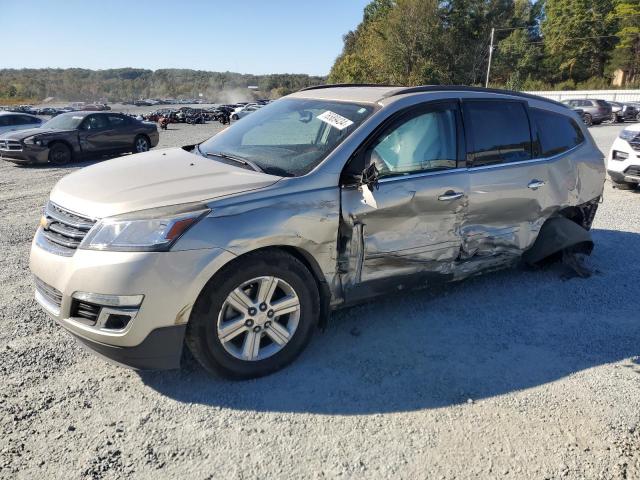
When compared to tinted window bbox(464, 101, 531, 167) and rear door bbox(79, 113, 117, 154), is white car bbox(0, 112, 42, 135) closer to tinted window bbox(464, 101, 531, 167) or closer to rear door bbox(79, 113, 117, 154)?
rear door bbox(79, 113, 117, 154)

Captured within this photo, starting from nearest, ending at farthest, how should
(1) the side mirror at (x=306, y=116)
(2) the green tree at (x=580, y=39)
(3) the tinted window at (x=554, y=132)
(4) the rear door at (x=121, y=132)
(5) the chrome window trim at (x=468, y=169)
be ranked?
(5) the chrome window trim at (x=468, y=169), (1) the side mirror at (x=306, y=116), (3) the tinted window at (x=554, y=132), (4) the rear door at (x=121, y=132), (2) the green tree at (x=580, y=39)

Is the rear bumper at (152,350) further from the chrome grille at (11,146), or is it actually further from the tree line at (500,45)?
the tree line at (500,45)

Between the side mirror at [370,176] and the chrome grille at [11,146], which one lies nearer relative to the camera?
the side mirror at [370,176]

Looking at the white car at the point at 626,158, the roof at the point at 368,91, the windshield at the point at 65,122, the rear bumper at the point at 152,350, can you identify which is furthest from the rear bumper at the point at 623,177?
the windshield at the point at 65,122

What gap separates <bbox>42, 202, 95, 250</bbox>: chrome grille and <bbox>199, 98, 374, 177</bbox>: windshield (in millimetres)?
1182

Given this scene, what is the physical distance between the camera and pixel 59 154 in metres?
13.0

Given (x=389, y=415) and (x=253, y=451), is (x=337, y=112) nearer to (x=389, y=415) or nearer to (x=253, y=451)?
(x=389, y=415)

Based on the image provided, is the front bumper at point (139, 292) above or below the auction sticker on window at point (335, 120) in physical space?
below

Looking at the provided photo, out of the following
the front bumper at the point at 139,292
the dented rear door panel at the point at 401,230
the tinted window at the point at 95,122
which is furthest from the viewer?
the tinted window at the point at 95,122

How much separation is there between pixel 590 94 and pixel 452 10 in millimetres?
19129

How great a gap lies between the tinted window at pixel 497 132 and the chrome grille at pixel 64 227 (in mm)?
2829

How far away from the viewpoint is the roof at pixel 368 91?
3748 mm

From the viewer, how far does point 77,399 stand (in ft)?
9.49

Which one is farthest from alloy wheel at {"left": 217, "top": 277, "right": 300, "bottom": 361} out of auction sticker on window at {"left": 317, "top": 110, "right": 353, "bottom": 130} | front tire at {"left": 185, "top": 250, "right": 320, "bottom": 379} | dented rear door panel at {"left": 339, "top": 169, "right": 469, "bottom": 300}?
auction sticker on window at {"left": 317, "top": 110, "right": 353, "bottom": 130}
